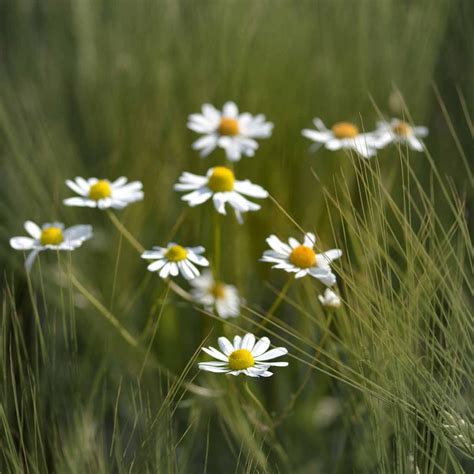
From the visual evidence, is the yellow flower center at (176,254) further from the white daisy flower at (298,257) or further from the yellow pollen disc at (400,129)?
the yellow pollen disc at (400,129)

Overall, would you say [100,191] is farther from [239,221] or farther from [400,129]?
[400,129]

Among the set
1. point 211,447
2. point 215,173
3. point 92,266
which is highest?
point 215,173

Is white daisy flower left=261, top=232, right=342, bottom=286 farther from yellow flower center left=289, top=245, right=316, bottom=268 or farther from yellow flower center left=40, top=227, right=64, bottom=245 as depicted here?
yellow flower center left=40, top=227, right=64, bottom=245

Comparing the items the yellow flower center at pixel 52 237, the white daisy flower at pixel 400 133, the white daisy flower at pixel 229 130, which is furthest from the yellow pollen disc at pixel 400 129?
the yellow flower center at pixel 52 237

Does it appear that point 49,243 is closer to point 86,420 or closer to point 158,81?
point 86,420

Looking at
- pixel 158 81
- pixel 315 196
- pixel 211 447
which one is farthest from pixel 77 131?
pixel 211 447

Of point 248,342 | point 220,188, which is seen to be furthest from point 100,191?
point 248,342
